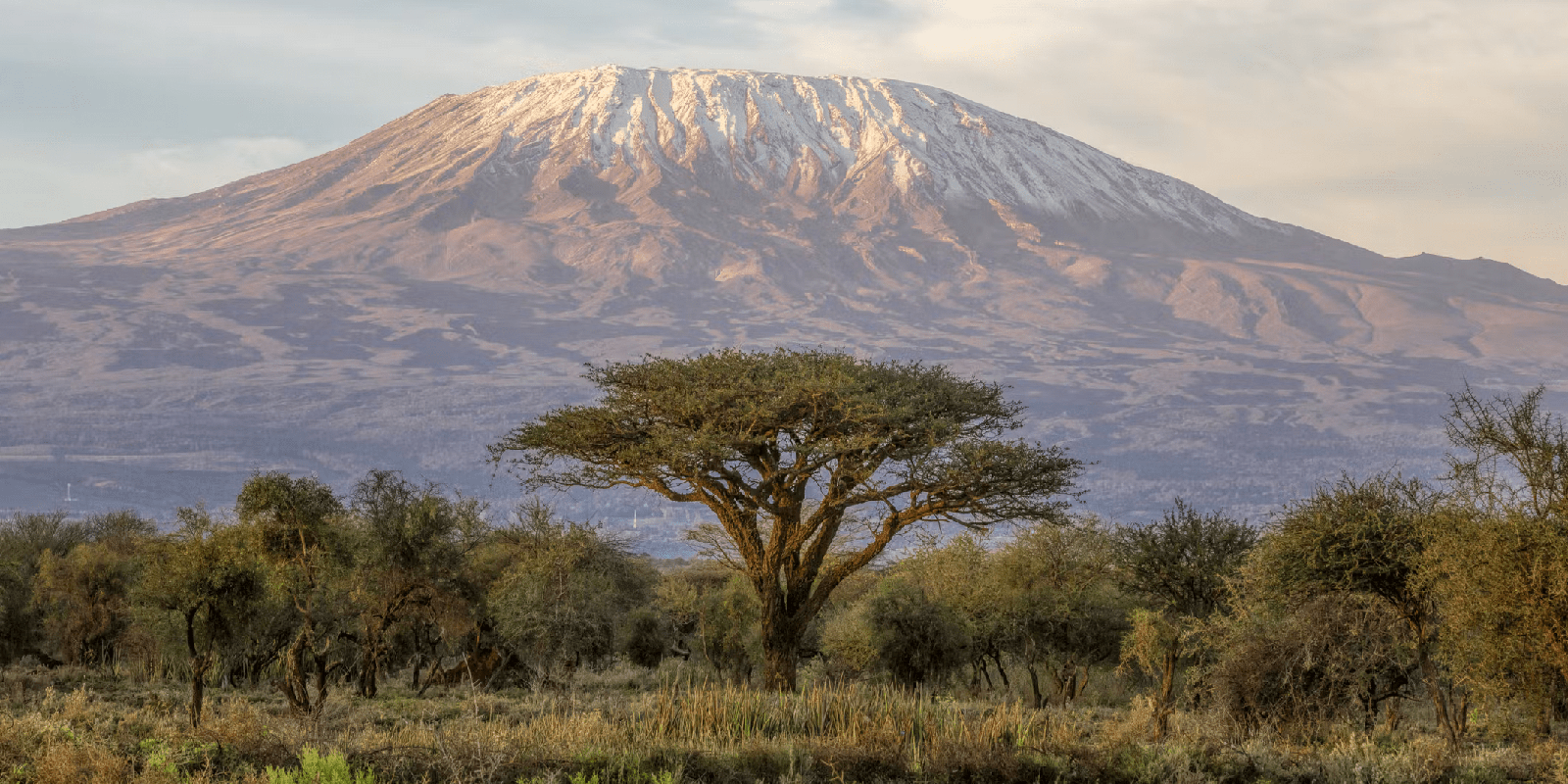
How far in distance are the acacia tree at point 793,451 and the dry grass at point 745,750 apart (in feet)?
26.0

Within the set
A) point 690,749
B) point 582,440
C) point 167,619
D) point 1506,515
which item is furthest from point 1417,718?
point 167,619

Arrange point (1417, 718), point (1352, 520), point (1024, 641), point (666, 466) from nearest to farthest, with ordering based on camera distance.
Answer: point (1352, 520) → point (666, 466) → point (1417, 718) → point (1024, 641)

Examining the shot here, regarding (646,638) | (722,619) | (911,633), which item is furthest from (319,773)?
(646,638)

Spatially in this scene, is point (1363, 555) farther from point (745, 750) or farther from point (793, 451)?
point (745, 750)

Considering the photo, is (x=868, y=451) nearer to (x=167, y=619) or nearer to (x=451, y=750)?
(x=451, y=750)

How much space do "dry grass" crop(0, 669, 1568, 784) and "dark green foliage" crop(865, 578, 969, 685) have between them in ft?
59.1

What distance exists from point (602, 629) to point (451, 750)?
1130 inches

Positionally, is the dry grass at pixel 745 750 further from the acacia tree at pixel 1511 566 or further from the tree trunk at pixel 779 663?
the tree trunk at pixel 779 663

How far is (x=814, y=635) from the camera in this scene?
174ft

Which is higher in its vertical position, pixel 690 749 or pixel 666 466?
pixel 666 466

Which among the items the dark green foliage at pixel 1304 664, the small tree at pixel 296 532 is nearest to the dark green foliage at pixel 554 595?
the small tree at pixel 296 532

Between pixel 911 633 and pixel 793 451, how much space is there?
473 inches

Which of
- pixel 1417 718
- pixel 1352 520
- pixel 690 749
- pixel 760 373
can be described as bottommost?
pixel 1417 718

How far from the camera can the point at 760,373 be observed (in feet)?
110
